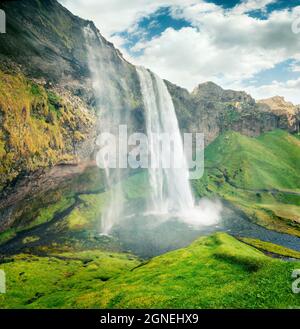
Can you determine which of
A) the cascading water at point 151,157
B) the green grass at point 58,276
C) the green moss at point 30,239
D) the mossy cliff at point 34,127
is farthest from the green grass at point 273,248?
the mossy cliff at point 34,127

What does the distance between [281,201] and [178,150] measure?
5250cm

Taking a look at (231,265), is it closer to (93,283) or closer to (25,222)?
(93,283)

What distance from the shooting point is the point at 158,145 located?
151375mm

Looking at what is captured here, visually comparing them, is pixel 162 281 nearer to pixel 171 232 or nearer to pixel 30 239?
pixel 171 232

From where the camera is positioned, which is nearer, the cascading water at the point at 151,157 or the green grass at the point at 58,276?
the green grass at the point at 58,276

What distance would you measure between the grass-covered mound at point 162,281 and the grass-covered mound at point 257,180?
5248 cm

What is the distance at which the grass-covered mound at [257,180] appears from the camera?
114 meters

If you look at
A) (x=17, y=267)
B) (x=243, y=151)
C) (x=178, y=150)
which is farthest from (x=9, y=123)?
(x=243, y=151)

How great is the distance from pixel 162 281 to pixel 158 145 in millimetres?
109644

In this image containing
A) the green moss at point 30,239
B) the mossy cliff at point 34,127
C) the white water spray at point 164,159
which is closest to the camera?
the green moss at point 30,239

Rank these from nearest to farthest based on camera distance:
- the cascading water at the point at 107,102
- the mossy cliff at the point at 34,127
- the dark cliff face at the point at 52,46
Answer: the mossy cliff at the point at 34,127 → the dark cliff face at the point at 52,46 → the cascading water at the point at 107,102

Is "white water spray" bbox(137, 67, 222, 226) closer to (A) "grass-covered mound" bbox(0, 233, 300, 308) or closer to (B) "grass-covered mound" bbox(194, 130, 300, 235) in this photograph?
(B) "grass-covered mound" bbox(194, 130, 300, 235)

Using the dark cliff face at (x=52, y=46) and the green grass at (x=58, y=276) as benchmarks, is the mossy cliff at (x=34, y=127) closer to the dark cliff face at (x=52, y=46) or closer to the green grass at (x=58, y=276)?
the dark cliff face at (x=52, y=46)

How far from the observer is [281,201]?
133 meters
